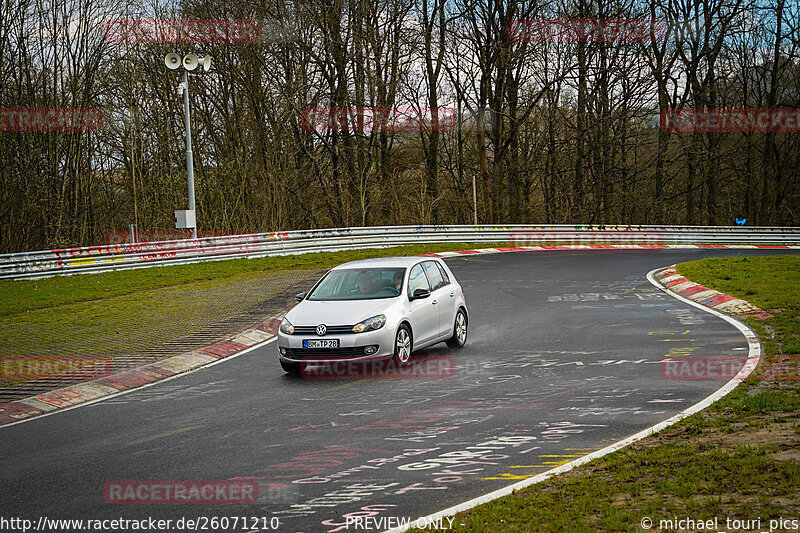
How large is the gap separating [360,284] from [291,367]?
6.37 ft

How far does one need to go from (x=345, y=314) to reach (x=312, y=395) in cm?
176

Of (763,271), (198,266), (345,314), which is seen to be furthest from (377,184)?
(345,314)

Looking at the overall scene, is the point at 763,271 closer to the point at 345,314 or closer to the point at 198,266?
the point at 345,314

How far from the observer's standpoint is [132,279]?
2283 centimetres

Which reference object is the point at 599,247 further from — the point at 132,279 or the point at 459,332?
the point at 459,332

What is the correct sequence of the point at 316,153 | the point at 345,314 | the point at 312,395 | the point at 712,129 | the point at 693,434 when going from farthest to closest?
the point at 712,129 < the point at 316,153 < the point at 345,314 < the point at 312,395 < the point at 693,434

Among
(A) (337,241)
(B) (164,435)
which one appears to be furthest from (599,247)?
(B) (164,435)

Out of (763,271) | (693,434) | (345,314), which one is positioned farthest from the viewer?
(763,271)

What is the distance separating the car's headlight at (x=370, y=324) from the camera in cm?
1104

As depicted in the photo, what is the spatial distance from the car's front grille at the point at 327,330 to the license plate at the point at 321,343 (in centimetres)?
13

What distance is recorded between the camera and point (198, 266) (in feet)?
85.5

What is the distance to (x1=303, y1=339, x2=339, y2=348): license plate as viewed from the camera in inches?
433

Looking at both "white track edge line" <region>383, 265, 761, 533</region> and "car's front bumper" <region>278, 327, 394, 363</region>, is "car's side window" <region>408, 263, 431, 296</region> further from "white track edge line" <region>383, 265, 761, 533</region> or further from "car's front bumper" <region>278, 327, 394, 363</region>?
"white track edge line" <region>383, 265, 761, 533</region>

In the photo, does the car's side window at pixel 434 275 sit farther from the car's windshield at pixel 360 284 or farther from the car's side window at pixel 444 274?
the car's windshield at pixel 360 284
